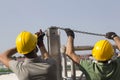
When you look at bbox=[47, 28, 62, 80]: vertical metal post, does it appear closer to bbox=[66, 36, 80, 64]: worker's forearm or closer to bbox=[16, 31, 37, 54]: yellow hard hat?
bbox=[66, 36, 80, 64]: worker's forearm

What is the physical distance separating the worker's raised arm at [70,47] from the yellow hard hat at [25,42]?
602mm

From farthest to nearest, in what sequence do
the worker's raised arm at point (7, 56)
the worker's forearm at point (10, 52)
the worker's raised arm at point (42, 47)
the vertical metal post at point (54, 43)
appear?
1. the vertical metal post at point (54, 43)
2. the worker's raised arm at point (42, 47)
3. the worker's forearm at point (10, 52)
4. the worker's raised arm at point (7, 56)

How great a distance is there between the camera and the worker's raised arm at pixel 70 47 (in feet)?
15.2

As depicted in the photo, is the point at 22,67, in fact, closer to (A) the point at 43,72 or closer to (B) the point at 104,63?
(A) the point at 43,72

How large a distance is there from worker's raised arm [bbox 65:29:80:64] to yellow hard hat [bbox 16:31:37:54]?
602 mm

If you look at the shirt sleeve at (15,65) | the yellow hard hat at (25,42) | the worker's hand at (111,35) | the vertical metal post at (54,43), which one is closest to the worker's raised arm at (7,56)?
the shirt sleeve at (15,65)

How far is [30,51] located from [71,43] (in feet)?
2.83

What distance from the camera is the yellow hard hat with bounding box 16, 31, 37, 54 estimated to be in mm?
4238

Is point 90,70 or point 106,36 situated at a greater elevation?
point 106,36

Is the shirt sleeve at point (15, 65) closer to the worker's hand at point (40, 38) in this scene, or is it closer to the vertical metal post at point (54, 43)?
the worker's hand at point (40, 38)

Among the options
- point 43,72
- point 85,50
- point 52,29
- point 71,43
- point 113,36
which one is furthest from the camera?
point 85,50

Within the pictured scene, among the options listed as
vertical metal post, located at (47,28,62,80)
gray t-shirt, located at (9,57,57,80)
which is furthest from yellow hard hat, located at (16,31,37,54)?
vertical metal post, located at (47,28,62,80)

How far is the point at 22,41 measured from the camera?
4.30 metres

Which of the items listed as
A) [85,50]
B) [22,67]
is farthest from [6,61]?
[85,50]
